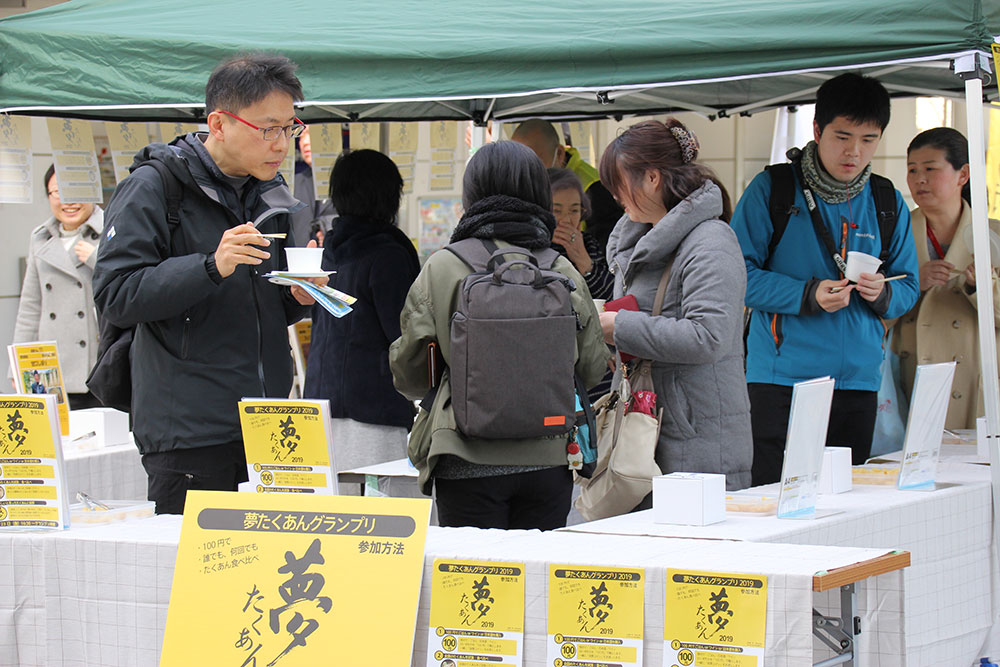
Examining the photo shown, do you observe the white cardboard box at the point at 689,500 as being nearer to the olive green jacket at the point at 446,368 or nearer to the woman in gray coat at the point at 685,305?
the olive green jacket at the point at 446,368

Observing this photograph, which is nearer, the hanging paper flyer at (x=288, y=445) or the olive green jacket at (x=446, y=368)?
the hanging paper flyer at (x=288, y=445)

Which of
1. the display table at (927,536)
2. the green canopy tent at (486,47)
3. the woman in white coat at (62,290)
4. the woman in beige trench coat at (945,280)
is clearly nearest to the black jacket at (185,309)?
the green canopy tent at (486,47)

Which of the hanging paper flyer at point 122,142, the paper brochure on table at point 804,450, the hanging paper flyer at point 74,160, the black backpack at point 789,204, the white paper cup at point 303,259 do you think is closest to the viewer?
the paper brochure on table at point 804,450

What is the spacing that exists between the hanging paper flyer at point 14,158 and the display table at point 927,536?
2.64 m

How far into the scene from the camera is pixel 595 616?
189 centimetres

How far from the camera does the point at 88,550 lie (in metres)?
2.24

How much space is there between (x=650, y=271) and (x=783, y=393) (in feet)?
2.47

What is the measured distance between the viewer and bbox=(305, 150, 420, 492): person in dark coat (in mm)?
4188

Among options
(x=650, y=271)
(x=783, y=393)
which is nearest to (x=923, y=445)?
(x=783, y=393)

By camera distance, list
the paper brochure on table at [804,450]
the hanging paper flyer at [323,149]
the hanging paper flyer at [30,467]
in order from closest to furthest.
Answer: the hanging paper flyer at [30,467]
the paper brochure on table at [804,450]
the hanging paper flyer at [323,149]

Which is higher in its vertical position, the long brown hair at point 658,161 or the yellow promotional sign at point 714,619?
the long brown hair at point 658,161

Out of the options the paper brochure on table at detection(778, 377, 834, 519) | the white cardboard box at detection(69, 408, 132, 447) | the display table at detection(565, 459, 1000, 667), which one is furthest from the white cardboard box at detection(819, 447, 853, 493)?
the white cardboard box at detection(69, 408, 132, 447)

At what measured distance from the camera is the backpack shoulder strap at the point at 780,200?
3.58 meters

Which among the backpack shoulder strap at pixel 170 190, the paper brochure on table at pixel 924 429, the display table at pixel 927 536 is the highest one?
the backpack shoulder strap at pixel 170 190
